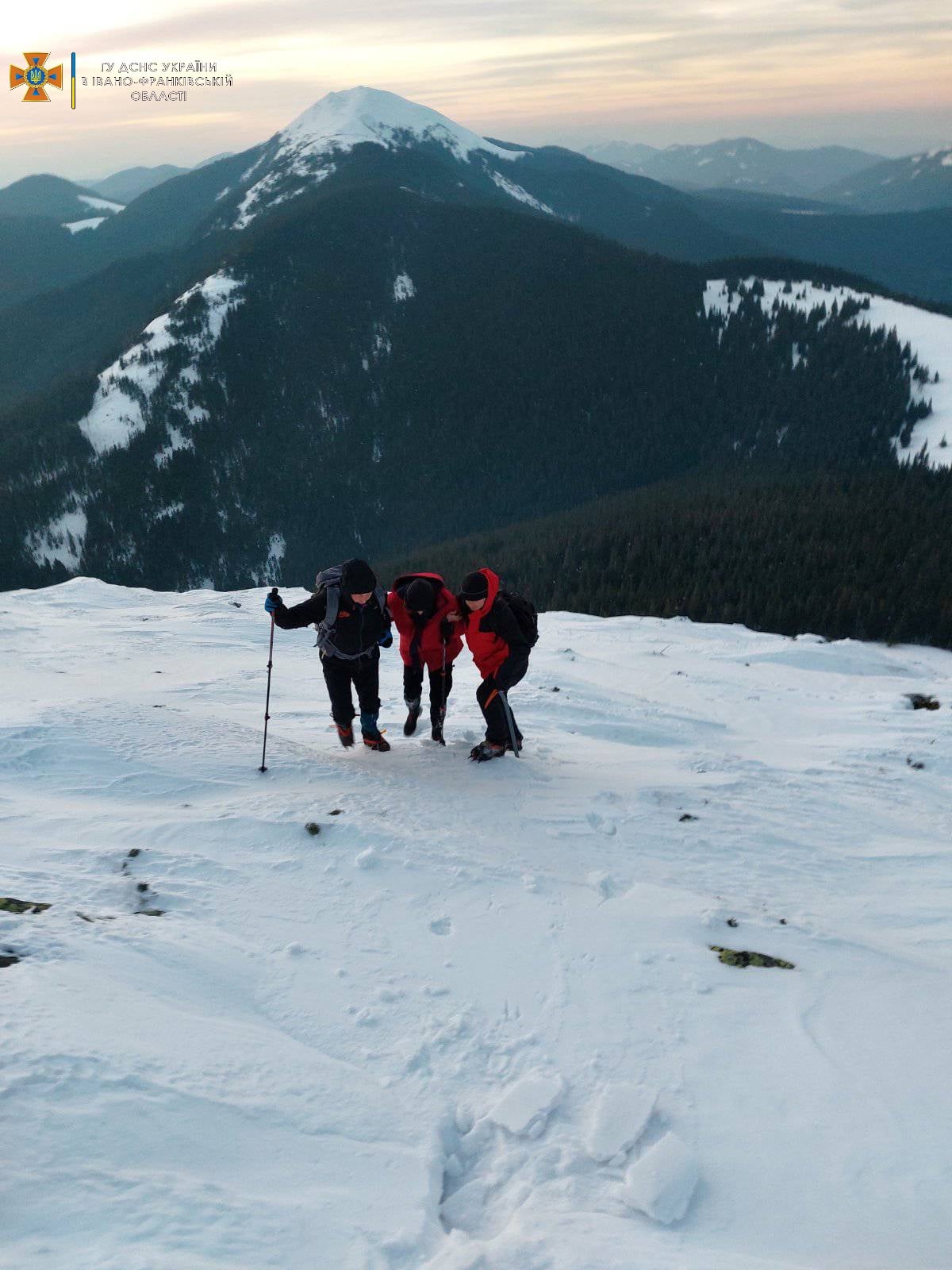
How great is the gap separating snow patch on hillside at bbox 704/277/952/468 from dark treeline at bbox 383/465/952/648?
49.0ft

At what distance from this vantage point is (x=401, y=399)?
134125mm

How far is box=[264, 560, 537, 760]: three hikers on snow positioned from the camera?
796 cm

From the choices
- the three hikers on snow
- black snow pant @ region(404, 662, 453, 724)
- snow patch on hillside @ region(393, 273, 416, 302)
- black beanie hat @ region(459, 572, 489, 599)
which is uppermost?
snow patch on hillside @ region(393, 273, 416, 302)

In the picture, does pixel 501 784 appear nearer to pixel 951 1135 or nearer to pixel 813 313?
pixel 951 1135

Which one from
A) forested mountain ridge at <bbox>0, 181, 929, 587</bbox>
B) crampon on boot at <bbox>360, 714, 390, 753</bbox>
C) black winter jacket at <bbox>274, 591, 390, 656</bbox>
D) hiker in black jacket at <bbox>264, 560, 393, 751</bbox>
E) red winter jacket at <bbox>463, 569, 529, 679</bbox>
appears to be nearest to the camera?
hiker in black jacket at <bbox>264, 560, 393, 751</bbox>

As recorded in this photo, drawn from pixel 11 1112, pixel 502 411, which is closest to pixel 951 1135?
pixel 11 1112

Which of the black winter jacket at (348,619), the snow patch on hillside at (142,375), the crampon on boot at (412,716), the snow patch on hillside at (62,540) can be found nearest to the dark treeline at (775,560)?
the crampon on boot at (412,716)

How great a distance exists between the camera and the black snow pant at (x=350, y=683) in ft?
27.6

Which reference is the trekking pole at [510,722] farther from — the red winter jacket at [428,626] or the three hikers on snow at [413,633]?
the red winter jacket at [428,626]

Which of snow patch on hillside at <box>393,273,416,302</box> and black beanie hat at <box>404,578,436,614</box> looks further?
snow patch on hillside at <box>393,273,416,302</box>

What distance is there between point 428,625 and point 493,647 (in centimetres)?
80

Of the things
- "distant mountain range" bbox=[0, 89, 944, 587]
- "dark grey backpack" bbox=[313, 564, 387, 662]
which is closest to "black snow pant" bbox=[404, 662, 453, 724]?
"dark grey backpack" bbox=[313, 564, 387, 662]

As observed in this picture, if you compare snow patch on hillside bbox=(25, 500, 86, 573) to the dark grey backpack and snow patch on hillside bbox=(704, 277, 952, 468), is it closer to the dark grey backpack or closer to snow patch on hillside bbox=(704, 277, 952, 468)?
snow patch on hillside bbox=(704, 277, 952, 468)

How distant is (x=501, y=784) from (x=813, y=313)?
11891 cm
